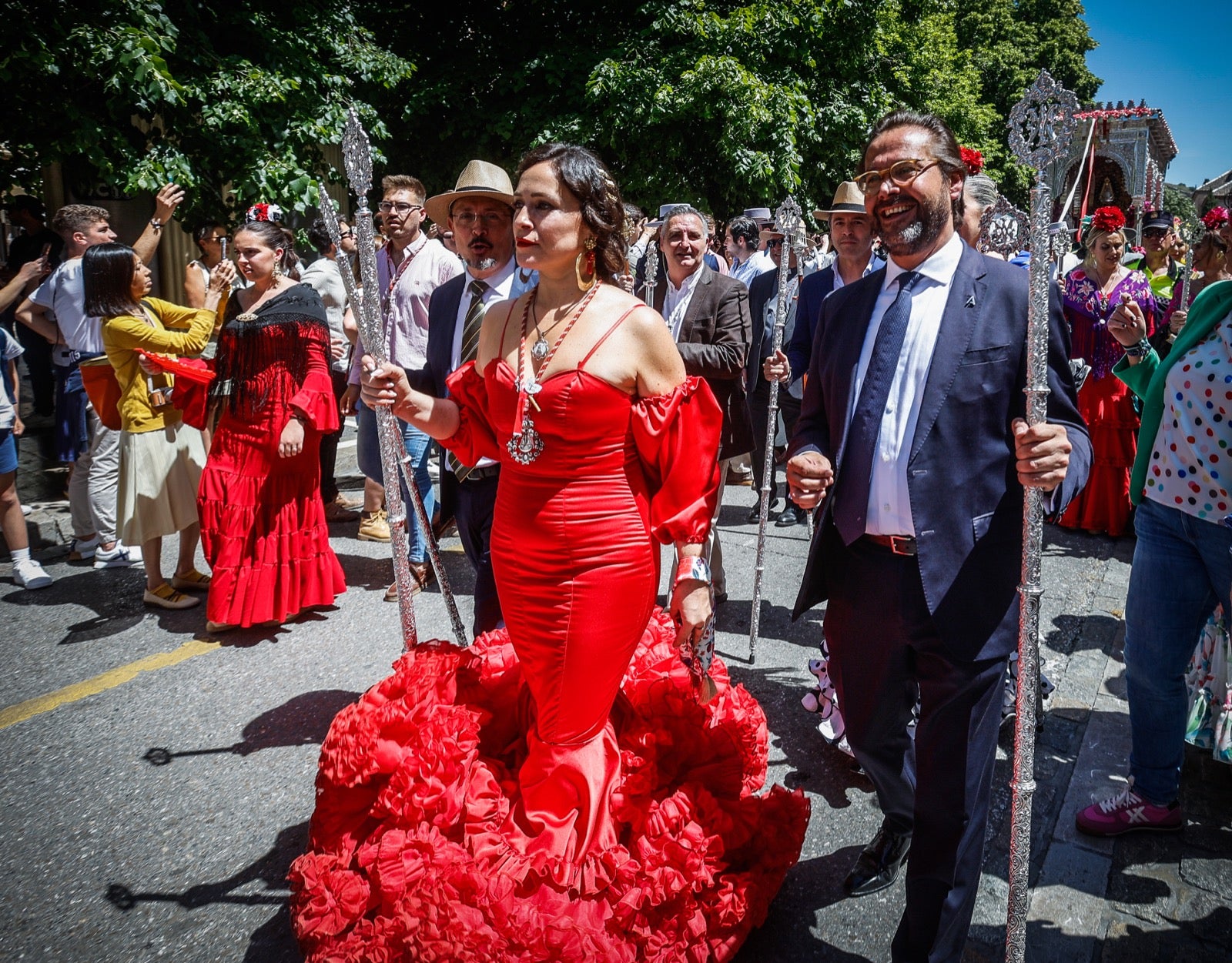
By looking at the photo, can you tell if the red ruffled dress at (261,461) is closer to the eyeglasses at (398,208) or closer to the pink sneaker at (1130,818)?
the eyeglasses at (398,208)

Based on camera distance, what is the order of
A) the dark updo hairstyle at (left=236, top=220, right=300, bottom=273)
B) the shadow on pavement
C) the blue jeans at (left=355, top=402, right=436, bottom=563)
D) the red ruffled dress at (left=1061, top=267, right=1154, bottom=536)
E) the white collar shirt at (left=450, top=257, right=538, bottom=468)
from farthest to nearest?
the red ruffled dress at (left=1061, top=267, right=1154, bottom=536), the blue jeans at (left=355, top=402, right=436, bottom=563), the dark updo hairstyle at (left=236, top=220, right=300, bottom=273), the white collar shirt at (left=450, top=257, right=538, bottom=468), the shadow on pavement

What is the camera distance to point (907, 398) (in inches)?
93.4

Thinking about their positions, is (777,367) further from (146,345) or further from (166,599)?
(166,599)

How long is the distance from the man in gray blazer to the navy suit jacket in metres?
2.61

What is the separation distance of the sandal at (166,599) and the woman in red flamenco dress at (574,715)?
327 centimetres

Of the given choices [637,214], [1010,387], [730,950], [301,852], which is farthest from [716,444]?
[637,214]

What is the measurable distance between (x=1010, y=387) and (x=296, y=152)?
943cm

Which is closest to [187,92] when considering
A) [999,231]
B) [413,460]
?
[413,460]

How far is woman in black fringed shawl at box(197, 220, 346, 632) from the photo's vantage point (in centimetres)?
488

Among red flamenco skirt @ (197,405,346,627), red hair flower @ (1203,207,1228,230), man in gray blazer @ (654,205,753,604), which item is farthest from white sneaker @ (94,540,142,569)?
red hair flower @ (1203,207,1228,230)

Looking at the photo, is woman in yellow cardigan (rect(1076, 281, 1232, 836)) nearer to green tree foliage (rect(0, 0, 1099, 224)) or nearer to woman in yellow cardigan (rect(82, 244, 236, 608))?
woman in yellow cardigan (rect(82, 244, 236, 608))

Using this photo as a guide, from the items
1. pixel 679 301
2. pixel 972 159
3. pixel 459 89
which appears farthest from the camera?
pixel 459 89

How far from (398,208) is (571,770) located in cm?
440

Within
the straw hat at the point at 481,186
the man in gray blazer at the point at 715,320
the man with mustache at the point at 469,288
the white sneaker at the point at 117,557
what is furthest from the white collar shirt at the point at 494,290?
the white sneaker at the point at 117,557
